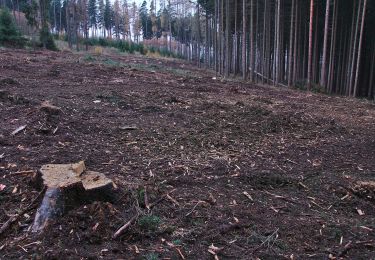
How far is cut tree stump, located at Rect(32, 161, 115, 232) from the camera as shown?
3.21m

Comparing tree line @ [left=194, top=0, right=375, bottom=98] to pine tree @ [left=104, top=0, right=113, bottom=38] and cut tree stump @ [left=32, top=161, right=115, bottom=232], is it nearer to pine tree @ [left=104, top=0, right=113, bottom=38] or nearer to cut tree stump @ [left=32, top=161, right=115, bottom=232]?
cut tree stump @ [left=32, top=161, right=115, bottom=232]

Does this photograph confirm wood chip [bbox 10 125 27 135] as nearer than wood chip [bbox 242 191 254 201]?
No

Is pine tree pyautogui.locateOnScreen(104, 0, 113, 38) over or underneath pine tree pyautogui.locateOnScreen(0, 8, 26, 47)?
over

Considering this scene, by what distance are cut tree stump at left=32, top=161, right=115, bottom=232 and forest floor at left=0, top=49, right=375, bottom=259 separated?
100 mm

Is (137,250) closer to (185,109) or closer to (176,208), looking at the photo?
(176,208)

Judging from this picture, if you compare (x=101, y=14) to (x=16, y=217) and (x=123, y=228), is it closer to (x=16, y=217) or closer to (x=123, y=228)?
(x=16, y=217)

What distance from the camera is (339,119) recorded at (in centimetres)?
934

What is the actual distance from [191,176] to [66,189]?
1.69 metres

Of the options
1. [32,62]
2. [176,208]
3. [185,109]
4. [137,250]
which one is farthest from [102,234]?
[32,62]

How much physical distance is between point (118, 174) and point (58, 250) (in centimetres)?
165

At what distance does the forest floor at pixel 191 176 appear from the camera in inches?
124

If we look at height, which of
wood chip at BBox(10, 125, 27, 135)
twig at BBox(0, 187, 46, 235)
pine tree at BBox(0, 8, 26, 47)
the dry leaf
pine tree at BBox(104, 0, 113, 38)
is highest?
pine tree at BBox(104, 0, 113, 38)

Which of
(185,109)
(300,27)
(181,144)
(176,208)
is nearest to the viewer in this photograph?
(176,208)

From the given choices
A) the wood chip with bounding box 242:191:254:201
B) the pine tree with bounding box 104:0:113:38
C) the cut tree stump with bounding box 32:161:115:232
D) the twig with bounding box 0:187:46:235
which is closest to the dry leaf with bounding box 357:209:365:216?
the wood chip with bounding box 242:191:254:201
